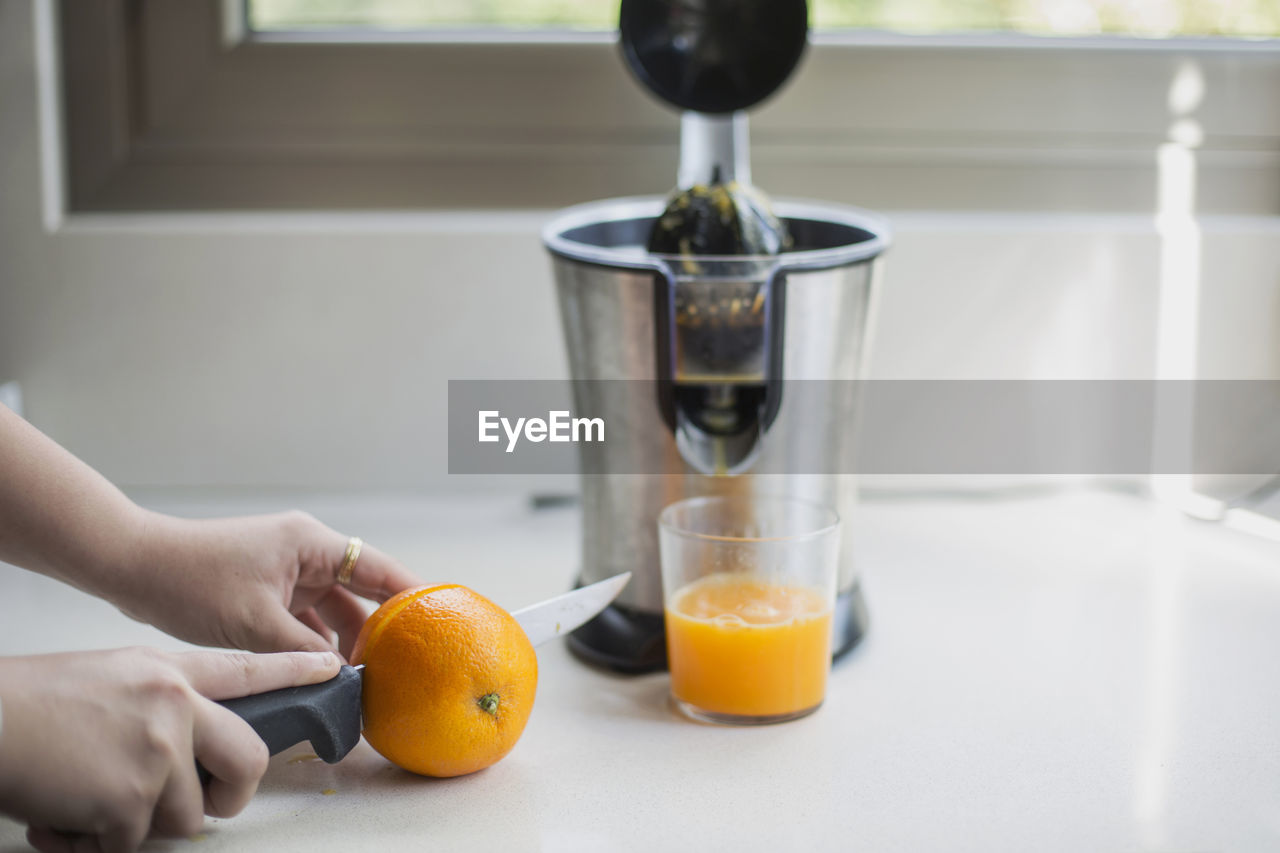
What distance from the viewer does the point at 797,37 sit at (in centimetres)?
78

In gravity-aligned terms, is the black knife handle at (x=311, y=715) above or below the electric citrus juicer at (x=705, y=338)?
below

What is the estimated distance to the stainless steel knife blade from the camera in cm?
68

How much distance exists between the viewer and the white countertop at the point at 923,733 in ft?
1.87

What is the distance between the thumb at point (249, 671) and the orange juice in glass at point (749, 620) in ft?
0.67

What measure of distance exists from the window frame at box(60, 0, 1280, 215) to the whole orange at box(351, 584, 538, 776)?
1.89ft

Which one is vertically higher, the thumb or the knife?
the thumb

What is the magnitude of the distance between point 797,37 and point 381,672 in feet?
1.56

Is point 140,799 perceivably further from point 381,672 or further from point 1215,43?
point 1215,43

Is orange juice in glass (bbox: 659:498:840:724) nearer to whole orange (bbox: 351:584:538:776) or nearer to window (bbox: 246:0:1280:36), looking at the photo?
whole orange (bbox: 351:584:538:776)

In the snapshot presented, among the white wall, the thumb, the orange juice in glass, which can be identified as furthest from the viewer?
the white wall

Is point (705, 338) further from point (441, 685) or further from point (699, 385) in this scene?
point (441, 685)
